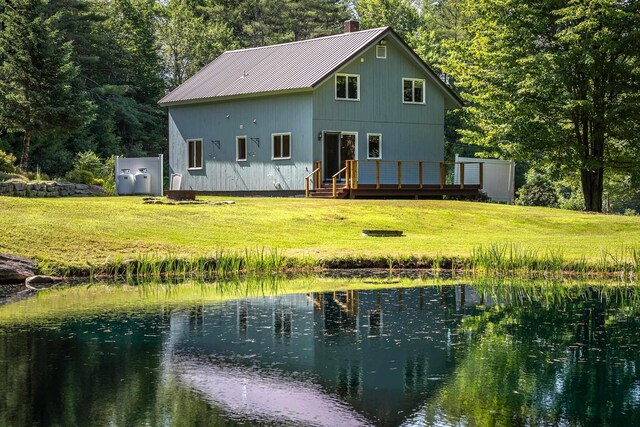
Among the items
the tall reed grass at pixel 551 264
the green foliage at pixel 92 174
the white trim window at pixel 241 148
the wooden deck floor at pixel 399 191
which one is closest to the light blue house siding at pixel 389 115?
the wooden deck floor at pixel 399 191

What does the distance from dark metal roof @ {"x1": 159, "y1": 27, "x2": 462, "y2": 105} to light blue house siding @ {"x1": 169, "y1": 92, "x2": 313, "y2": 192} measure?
0.59 meters

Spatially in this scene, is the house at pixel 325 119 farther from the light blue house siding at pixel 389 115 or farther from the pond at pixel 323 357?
the pond at pixel 323 357

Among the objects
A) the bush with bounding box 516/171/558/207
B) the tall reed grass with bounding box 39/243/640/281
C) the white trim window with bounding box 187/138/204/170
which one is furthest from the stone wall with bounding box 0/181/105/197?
the bush with bounding box 516/171/558/207

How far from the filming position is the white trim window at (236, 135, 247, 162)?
126 feet

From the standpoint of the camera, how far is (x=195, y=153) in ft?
135

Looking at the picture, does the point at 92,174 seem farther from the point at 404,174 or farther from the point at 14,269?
the point at 14,269

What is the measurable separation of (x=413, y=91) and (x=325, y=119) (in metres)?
4.52

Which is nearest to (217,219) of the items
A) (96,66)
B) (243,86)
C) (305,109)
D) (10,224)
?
(10,224)

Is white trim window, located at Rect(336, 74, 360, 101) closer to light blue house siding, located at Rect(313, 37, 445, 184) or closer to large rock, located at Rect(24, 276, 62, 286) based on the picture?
light blue house siding, located at Rect(313, 37, 445, 184)

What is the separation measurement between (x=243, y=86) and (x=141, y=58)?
1856 cm

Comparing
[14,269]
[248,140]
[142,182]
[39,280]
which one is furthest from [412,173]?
[14,269]

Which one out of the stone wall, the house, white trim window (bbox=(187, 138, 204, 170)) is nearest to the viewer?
the stone wall

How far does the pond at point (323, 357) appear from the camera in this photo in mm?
8609

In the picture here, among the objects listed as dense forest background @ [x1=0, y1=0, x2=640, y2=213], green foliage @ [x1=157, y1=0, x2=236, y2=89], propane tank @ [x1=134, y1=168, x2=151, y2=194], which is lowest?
propane tank @ [x1=134, y1=168, x2=151, y2=194]
